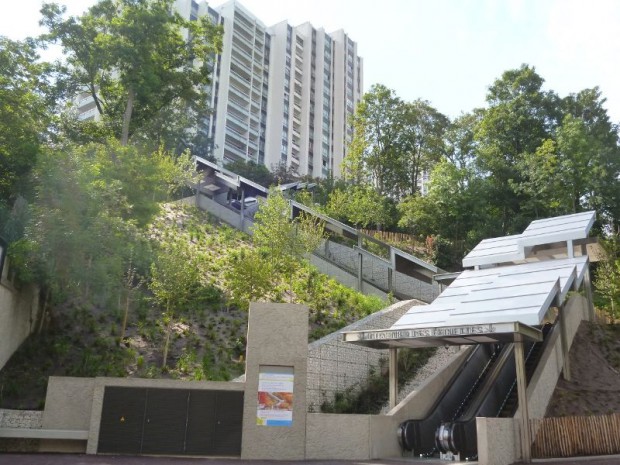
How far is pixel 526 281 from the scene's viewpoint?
18047 mm

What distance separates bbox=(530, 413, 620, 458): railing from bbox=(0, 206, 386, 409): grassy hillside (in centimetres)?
868

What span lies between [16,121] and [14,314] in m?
8.35

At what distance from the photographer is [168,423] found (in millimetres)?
13352

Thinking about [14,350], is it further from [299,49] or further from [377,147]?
[299,49]

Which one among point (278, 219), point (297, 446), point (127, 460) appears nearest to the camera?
point (127, 460)

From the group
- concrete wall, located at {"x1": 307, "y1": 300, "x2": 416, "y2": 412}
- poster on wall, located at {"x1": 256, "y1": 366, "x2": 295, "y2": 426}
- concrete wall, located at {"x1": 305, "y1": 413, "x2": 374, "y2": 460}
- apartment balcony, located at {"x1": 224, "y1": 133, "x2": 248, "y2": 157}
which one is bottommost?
concrete wall, located at {"x1": 305, "y1": 413, "x2": 374, "y2": 460}

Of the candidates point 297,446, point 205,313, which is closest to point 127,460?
point 297,446

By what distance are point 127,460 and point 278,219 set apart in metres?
14.9

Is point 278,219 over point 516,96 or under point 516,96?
under

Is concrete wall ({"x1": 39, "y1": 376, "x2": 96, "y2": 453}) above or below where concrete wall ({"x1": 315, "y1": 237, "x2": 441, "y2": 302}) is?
below

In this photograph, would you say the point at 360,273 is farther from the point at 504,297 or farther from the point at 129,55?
the point at 129,55

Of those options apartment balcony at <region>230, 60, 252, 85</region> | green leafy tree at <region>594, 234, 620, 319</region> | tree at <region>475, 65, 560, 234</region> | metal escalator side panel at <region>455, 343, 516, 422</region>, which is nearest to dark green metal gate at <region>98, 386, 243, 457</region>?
metal escalator side panel at <region>455, 343, 516, 422</region>

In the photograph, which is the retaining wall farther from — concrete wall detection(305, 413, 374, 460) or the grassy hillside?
the grassy hillside

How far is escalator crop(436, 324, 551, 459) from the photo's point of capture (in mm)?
13898
